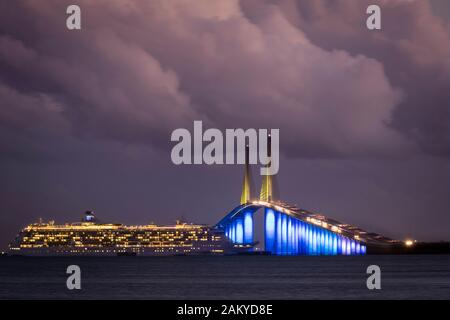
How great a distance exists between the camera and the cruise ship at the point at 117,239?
5792 inches

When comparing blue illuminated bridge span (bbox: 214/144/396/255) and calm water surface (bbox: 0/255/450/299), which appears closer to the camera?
calm water surface (bbox: 0/255/450/299)

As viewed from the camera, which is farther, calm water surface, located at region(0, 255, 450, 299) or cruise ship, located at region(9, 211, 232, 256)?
cruise ship, located at region(9, 211, 232, 256)

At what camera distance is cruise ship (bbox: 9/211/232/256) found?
147 metres

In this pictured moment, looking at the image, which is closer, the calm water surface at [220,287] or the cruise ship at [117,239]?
the calm water surface at [220,287]

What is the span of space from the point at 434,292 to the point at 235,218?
3998 inches

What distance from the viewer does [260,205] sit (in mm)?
144375

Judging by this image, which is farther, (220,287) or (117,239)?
(117,239)

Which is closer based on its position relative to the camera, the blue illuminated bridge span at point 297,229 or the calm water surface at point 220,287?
the calm water surface at point 220,287

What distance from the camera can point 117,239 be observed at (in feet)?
493
